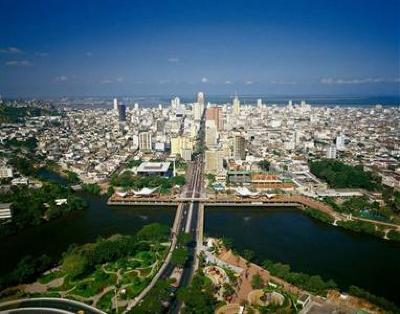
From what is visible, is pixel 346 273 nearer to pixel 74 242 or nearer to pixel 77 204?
pixel 74 242

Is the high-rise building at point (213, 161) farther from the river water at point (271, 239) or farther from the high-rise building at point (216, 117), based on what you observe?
the high-rise building at point (216, 117)

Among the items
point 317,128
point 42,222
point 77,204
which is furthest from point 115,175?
point 317,128

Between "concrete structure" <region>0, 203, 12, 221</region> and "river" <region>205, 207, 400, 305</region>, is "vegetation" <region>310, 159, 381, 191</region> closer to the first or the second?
"river" <region>205, 207, 400, 305</region>

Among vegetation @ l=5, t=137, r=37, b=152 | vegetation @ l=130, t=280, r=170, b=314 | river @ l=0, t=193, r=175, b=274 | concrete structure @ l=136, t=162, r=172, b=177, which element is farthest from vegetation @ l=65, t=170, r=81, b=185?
vegetation @ l=130, t=280, r=170, b=314

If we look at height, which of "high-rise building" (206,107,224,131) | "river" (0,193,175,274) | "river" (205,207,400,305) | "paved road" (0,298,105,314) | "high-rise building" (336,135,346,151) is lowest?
"river" (0,193,175,274)

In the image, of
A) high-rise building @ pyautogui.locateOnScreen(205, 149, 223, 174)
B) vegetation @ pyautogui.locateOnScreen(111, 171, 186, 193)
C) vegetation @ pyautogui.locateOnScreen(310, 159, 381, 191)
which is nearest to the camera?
vegetation @ pyautogui.locateOnScreen(310, 159, 381, 191)

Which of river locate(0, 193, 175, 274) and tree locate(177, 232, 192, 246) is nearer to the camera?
tree locate(177, 232, 192, 246)

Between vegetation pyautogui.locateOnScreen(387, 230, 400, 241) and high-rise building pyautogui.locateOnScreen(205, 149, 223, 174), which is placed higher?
high-rise building pyautogui.locateOnScreen(205, 149, 223, 174)

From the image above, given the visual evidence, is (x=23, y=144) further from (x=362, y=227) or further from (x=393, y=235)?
(x=393, y=235)
